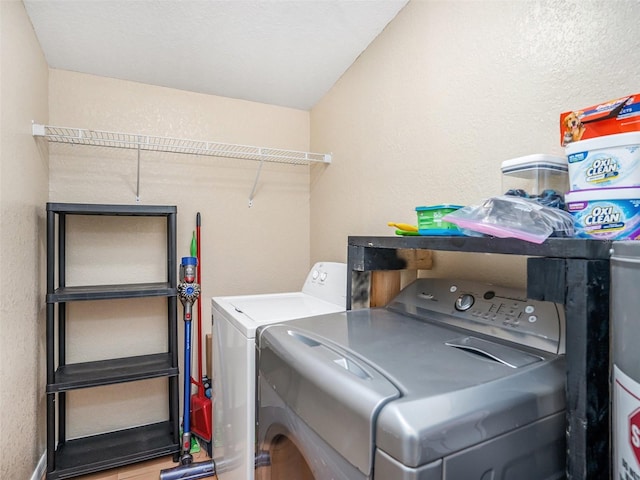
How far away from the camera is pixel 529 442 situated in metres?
0.64

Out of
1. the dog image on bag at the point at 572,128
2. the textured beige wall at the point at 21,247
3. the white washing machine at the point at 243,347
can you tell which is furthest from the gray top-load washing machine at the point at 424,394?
the textured beige wall at the point at 21,247

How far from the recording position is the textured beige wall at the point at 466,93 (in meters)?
0.93

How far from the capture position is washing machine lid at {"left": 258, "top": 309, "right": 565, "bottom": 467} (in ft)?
1.81

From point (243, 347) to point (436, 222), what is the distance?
2.68 feet

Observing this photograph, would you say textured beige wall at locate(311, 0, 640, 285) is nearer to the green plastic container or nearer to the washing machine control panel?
the washing machine control panel

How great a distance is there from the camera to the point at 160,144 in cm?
235

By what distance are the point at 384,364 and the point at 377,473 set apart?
0.71 feet

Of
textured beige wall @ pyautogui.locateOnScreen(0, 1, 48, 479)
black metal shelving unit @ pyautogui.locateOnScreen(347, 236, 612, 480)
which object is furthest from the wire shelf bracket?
black metal shelving unit @ pyautogui.locateOnScreen(347, 236, 612, 480)

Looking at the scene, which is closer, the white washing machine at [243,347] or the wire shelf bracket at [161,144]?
the white washing machine at [243,347]

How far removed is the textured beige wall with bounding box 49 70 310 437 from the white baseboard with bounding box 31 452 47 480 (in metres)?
0.22

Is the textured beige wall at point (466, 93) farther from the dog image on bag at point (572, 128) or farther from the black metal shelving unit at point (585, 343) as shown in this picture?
the black metal shelving unit at point (585, 343)

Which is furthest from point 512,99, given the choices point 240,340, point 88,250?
point 88,250

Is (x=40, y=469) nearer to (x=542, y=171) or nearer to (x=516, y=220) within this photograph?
(x=516, y=220)

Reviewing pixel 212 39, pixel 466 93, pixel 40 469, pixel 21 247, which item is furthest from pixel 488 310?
pixel 40 469
